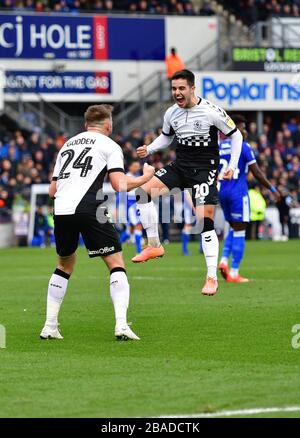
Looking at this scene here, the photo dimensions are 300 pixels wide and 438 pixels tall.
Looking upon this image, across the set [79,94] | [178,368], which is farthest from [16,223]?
[178,368]

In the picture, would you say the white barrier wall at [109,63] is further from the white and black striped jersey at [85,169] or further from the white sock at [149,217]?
the white and black striped jersey at [85,169]

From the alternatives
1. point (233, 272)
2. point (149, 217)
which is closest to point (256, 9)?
point (233, 272)

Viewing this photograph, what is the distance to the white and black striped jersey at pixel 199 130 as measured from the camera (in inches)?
511

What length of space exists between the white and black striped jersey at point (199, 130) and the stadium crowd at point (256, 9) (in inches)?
1269

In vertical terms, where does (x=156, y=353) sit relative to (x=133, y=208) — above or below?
above

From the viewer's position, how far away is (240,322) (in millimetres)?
12023

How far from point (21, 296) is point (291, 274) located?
17.9ft

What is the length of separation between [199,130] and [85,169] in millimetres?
2832

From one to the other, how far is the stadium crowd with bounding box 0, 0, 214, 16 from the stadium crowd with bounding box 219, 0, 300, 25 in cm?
124

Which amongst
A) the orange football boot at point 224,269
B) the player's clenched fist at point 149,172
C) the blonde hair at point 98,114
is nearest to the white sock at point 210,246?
the player's clenched fist at point 149,172

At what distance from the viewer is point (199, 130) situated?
13.0 meters

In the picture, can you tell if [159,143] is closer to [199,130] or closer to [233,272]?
[199,130]

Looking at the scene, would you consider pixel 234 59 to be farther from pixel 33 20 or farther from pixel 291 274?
pixel 291 274
